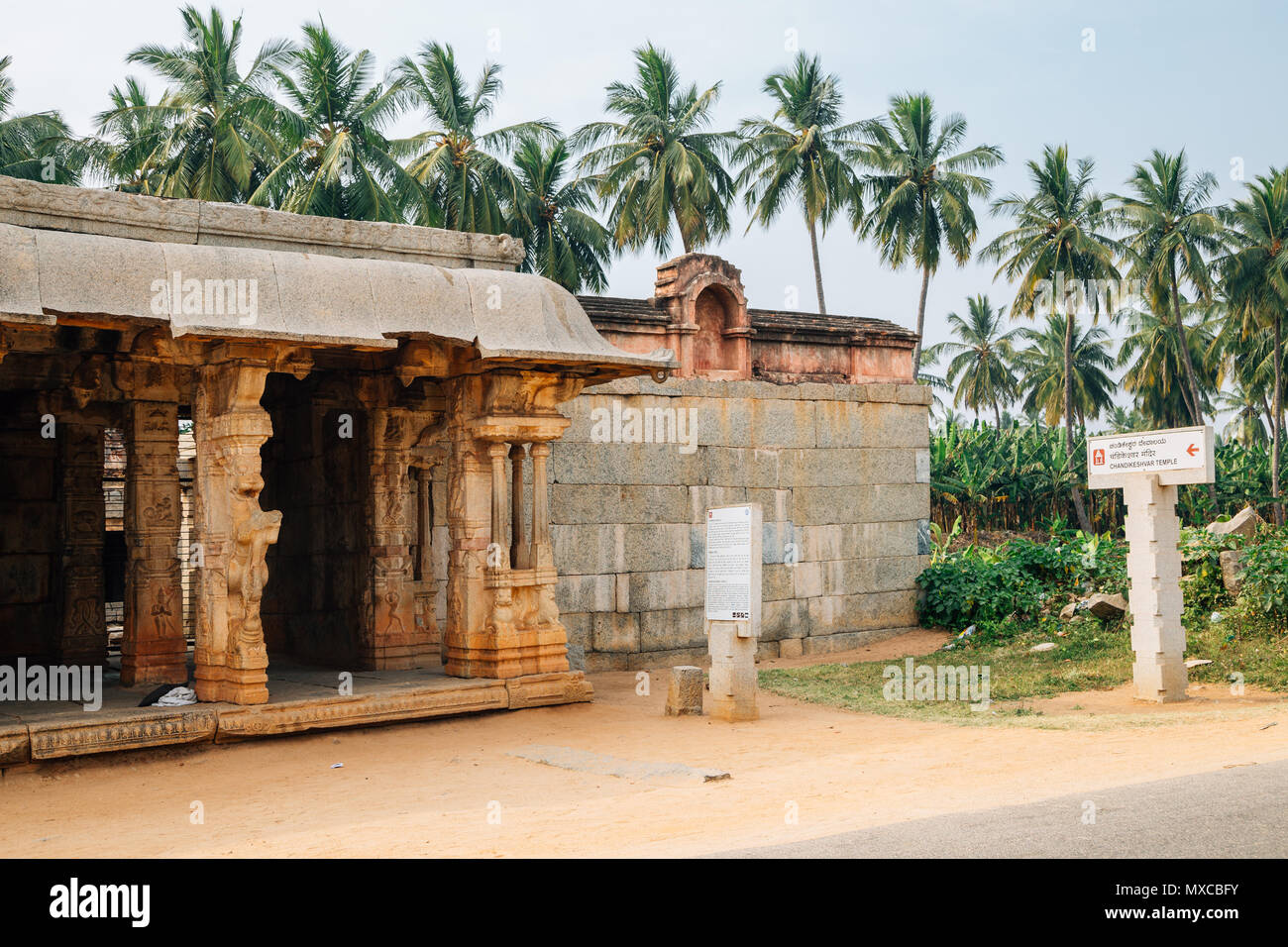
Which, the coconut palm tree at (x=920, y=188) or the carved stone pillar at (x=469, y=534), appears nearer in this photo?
the carved stone pillar at (x=469, y=534)

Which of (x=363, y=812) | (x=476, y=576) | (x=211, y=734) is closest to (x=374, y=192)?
(x=476, y=576)

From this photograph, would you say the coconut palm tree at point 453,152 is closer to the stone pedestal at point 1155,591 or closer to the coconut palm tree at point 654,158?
the coconut palm tree at point 654,158

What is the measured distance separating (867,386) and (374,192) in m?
12.0

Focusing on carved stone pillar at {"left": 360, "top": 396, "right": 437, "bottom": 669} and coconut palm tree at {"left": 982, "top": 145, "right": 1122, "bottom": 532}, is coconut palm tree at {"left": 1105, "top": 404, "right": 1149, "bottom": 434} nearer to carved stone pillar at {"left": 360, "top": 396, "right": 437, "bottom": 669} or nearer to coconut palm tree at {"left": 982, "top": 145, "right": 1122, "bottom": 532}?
coconut palm tree at {"left": 982, "top": 145, "right": 1122, "bottom": 532}

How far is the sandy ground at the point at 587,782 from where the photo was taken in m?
6.46

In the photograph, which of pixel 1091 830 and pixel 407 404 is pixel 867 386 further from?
pixel 1091 830

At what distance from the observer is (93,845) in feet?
21.6

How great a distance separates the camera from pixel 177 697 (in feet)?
30.3

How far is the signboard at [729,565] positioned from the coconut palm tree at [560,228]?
22.4 meters

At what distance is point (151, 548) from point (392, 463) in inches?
92.4

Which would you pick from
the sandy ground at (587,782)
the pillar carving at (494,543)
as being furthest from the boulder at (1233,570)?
the pillar carving at (494,543)

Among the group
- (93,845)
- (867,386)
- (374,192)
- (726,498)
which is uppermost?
(374,192)

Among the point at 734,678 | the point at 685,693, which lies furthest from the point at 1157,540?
→ the point at 685,693

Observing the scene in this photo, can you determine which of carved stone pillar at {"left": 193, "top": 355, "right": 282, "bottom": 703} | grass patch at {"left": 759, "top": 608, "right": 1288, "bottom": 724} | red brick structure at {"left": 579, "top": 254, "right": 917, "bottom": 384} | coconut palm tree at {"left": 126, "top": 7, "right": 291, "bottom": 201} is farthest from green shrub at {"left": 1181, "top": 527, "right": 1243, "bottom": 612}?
coconut palm tree at {"left": 126, "top": 7, "right": 291, "bottom": 201}
